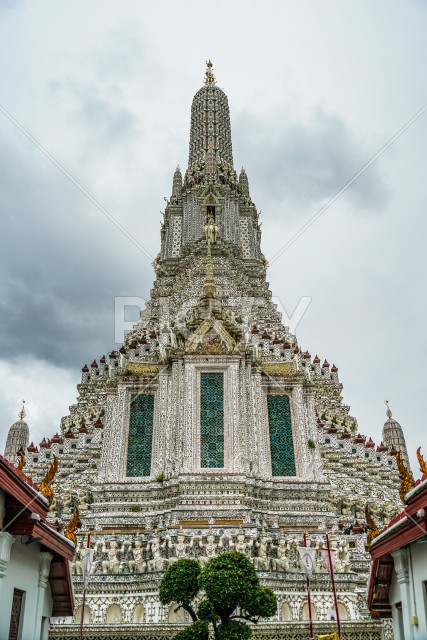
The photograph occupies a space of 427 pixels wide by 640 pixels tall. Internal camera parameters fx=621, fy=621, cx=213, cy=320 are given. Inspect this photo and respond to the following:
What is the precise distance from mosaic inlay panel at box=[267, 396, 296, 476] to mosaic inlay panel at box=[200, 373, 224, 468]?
8.81ft

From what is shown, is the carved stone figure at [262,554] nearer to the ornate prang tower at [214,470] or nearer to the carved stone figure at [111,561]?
the ornate prang tower at [214,470]

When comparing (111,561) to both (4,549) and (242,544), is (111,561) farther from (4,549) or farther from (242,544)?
(4,549)

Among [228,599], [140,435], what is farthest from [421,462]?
[140,435]

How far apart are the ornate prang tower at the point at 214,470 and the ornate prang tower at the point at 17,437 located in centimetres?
2020

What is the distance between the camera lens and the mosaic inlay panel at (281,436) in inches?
1107

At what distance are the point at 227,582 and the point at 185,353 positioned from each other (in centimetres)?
1498

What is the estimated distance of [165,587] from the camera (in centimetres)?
1703

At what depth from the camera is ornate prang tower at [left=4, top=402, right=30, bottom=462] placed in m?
54.6

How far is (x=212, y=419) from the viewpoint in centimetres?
2812

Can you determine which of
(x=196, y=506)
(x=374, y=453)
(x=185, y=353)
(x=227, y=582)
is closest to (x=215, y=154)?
(x=185, y=353)

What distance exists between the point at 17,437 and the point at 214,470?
1339 inches

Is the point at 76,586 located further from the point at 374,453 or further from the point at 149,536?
the point at 374,453

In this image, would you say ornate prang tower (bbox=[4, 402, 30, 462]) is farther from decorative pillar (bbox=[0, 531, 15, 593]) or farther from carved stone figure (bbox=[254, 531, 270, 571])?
decorative pillar (bbox=[0, 531, 15, 593])

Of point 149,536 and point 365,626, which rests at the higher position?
point 149,536
